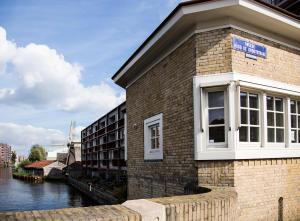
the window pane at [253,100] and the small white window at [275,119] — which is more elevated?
the window pane at [253,100]

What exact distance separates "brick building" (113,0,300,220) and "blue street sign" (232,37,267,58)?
23 millimetres

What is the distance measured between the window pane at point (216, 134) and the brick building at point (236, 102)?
0.02m

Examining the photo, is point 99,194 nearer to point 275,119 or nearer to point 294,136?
point 294,136

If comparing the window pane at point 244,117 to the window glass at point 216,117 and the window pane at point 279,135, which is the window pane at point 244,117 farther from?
the window pane at point 279,135

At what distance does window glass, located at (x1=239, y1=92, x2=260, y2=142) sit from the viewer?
7.66 meters

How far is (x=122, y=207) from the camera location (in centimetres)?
452

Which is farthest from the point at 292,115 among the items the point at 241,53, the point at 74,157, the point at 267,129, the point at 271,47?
the point at 74,157

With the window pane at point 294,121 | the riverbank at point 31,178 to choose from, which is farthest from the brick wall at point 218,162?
the riverbank at point 31,178

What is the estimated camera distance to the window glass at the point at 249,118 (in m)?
7.66

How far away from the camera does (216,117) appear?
766 centimetres

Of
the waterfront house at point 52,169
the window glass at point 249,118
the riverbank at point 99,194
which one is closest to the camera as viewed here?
the window glass at point 249,118

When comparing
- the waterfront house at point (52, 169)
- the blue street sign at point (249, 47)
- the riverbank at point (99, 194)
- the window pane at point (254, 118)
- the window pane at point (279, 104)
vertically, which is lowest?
the waterfront house at point (52, 169)

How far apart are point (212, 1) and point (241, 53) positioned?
4.57ft

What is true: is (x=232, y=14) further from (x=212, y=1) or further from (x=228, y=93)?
(x=228, y=93)
